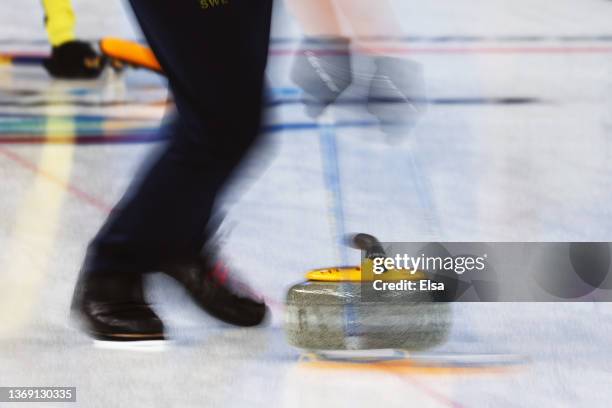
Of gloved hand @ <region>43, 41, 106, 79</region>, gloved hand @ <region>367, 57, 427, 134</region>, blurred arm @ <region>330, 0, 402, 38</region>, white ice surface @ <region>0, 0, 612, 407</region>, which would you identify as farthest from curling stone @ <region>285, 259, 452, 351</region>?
gloved hand @ <region>43, 41, 106, 79</region>

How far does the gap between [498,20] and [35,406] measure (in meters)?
2.94

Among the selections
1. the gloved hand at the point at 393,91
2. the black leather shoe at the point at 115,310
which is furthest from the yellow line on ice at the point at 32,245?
the gloved hand at the point at 393,91

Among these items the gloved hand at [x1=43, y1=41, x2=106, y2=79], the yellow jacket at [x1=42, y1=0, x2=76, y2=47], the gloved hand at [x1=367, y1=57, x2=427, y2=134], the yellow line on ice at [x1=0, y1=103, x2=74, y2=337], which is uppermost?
the yellow jacket at [x1=42, y1=0, x2=76, y2=47]

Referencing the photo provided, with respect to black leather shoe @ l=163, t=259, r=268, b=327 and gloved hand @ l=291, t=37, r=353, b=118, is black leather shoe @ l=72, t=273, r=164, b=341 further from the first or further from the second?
gloved hand @ l=291, t=37, r=353, b=118

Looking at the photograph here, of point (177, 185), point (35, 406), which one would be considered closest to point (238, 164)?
point (177, 185)

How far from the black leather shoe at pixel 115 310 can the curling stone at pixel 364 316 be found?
0.22 meters

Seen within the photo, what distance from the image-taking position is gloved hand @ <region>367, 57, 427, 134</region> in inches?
81.0

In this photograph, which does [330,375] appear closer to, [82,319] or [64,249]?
[82,319]

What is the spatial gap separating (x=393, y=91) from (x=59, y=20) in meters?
1.64

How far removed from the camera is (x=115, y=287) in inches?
69.2

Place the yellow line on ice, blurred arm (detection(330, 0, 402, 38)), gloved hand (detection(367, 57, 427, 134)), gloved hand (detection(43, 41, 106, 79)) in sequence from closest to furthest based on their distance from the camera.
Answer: the yellow line on ice, gloved hand (detection(367, 57, 427, 134)), blurred arm (detection(330, 0, 402, 38)), gloved hand (detection(43, 41, 106, 79))

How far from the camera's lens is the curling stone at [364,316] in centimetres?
175

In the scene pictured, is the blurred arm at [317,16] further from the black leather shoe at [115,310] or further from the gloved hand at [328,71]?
the black leather shoe at [115,310]

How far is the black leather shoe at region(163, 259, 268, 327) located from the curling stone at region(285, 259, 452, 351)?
0.06m
